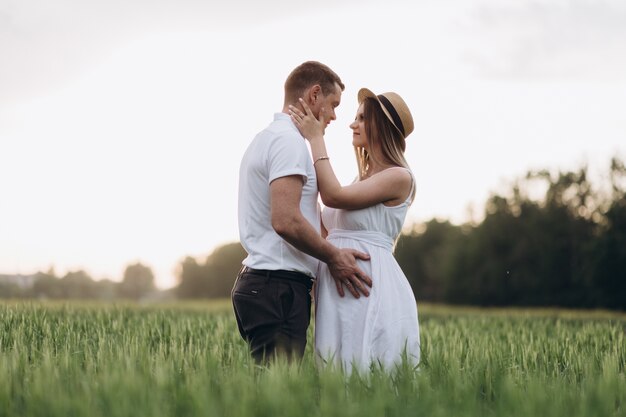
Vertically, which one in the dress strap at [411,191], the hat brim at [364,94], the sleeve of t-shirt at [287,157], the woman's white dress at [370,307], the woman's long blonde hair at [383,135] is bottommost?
the woman's white dress at [370,307]

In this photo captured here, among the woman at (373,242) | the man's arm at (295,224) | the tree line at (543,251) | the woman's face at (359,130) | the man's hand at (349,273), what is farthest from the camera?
the tree line at (543,251)

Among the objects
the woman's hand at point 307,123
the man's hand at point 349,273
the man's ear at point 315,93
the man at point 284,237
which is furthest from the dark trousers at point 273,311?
the man's ear at point 315,93

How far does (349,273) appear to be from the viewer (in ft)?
16.2

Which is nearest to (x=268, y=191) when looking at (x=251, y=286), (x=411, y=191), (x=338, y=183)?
(x=338, y=183)

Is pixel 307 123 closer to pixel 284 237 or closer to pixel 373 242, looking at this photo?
pixel 284 237

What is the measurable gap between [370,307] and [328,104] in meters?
1.50

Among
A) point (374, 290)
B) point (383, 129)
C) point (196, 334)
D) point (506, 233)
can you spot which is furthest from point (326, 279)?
point (506, 233)

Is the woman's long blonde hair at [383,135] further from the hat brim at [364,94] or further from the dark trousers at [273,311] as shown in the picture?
the dark trousers at [273,311]

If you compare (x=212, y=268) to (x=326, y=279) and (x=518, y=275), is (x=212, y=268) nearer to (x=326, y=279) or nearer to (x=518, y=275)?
(x=518, y=275)

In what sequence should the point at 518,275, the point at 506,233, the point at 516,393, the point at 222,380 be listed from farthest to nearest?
the point at 506,233
the point at 518,275
the point at 222,380
the point at 516,393

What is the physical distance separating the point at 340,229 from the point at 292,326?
2.82 ft

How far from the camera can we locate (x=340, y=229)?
5.27 metres

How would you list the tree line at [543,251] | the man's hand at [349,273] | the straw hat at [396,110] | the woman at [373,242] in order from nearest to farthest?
the man's hand at [349,273] → the woman at [373,242] → the straw hat at [396,110] → the tree line at [543,251]

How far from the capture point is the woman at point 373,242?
5016 millimetres
